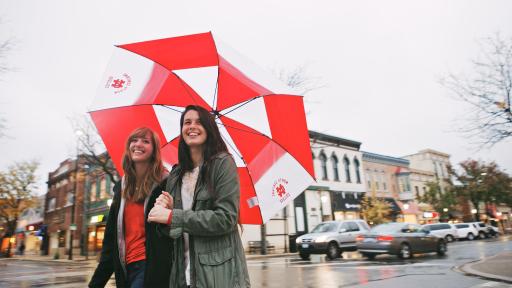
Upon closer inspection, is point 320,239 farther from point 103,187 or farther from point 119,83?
point 103,187

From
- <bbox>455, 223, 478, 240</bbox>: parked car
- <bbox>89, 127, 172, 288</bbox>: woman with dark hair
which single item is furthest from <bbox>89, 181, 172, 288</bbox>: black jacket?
<bbox>455, 223, 478, 240</bbox>: parked car

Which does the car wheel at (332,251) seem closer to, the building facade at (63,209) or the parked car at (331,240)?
the parked car at (331,240)

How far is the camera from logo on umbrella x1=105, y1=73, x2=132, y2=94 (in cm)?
352

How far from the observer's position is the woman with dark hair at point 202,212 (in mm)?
2156

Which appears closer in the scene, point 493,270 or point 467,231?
point 493,270

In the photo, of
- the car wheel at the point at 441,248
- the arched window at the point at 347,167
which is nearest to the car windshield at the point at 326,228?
the car wheel at the point at 441,248

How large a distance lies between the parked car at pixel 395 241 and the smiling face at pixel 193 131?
559 inches

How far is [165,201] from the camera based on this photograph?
7.72 feet

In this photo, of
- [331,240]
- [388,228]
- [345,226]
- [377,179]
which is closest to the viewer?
[388,228]

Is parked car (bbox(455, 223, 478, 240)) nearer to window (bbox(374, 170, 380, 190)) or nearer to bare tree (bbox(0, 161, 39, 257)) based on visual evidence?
window (bbox(374, 170, 380, 190))

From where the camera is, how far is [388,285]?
27.6 ft

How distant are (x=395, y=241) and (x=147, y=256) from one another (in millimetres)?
14355

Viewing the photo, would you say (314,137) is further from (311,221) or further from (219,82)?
(219,82)

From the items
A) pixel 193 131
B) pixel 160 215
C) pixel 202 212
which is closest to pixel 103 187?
pixel 193 131
